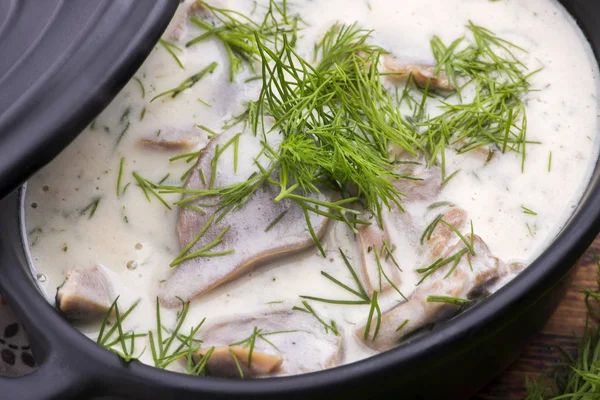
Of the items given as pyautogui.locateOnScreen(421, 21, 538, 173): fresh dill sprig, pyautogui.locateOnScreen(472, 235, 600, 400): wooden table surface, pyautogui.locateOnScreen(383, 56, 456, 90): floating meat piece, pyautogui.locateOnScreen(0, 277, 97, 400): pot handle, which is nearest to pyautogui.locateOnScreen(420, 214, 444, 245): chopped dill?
pyautogui.locateOnScreen(421, 21, 538, 173): fresh dill sprig

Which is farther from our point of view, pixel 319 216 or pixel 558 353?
pixel 558 353

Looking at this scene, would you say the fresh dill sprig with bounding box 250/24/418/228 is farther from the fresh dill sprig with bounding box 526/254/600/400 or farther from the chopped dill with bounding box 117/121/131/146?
the fresh dill sprig with bounding box 526/254/600/400

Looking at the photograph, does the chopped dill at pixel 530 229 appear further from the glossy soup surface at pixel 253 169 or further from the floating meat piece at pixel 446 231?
the floating meat piece at pixel 446 231

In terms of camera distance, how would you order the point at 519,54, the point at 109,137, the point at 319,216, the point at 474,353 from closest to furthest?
the point at 474,353, the point at 319,216, the point at 109,137, the point at 519,54

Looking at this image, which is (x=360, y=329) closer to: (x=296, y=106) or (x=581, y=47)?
(x=296, y=106)

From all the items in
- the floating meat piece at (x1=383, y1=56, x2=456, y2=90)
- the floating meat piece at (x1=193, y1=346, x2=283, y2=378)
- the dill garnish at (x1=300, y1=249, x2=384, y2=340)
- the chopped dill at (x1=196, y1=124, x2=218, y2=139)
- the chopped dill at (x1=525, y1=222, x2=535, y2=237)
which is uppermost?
the floating meat piece at (x1=383, y1=56, x2=456, y2=90)

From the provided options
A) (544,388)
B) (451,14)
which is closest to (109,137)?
(451,14)

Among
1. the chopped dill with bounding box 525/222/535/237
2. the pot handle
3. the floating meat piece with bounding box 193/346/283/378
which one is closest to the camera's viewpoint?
Answer: the pot handle
